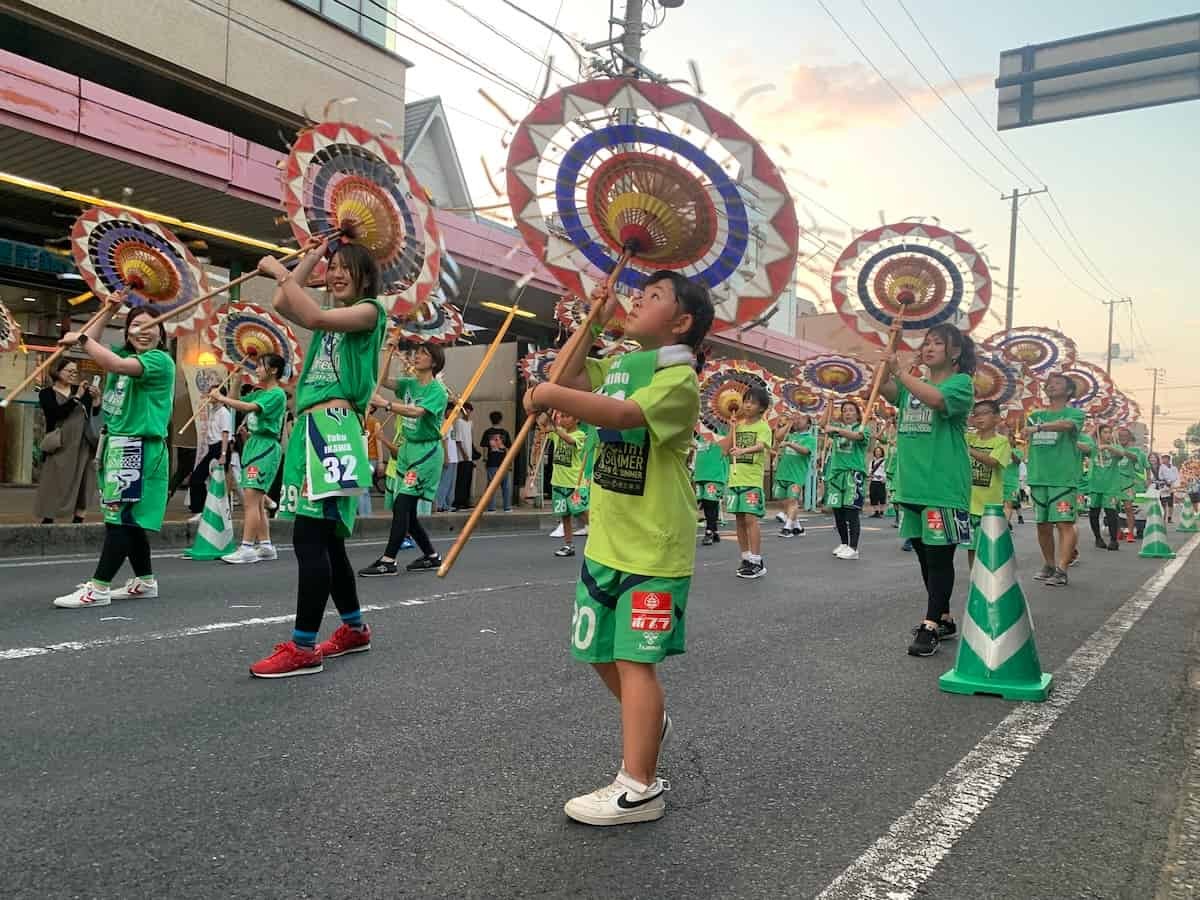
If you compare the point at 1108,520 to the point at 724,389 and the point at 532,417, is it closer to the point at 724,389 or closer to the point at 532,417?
the point at 724,389

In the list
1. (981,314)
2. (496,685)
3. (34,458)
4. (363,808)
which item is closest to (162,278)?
(496,685)

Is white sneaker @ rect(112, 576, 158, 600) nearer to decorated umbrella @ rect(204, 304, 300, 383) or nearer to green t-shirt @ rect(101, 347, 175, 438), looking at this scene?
green t-shirt @ rect(101, 347, 175, 438)

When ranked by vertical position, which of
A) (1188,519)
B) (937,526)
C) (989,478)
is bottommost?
(1188,519)

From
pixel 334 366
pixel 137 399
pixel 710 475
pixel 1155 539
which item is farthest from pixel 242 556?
pixel 1155 539

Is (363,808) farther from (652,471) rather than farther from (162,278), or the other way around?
(162,278)

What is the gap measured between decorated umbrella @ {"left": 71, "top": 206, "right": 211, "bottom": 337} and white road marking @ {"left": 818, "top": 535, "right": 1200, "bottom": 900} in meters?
5.68

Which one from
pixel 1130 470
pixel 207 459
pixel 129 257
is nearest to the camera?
pixel 129 257

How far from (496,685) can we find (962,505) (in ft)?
9.27

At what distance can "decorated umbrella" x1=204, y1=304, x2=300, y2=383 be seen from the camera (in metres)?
8.96

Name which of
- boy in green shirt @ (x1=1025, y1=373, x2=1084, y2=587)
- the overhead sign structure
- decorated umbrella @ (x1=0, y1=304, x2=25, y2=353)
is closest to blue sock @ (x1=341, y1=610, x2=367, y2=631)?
decorated umbrella @ (x1=0, y1=304, x2=25, y2=353)

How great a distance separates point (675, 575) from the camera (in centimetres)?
280

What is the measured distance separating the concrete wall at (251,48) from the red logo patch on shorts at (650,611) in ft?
39.0

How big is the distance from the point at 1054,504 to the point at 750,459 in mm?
2909

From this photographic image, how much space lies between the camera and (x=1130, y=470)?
16.0 meters
